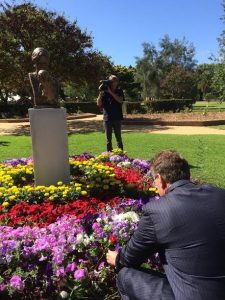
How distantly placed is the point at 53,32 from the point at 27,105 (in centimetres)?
1069

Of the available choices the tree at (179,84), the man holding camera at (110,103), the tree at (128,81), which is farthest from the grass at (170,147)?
the tree at (128,81)

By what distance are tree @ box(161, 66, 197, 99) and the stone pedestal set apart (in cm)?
4072

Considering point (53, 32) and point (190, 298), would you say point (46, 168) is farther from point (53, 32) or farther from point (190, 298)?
point (53, 32)

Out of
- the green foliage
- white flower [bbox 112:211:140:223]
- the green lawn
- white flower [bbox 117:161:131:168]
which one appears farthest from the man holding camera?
the green lawn

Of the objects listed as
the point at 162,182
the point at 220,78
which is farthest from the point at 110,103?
the point at 220,78

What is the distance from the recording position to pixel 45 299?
3.51 meters

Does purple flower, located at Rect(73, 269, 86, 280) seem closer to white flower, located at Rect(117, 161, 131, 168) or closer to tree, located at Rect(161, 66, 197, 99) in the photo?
white flower, located at Rect(117, 161, 131, 168)

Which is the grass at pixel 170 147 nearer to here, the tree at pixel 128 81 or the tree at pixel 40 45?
the tree at pixel 40 45

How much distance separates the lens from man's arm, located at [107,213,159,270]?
2768mm

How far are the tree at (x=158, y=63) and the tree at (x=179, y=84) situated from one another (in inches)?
142

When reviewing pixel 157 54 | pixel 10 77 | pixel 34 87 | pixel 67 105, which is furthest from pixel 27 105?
pixel 157 54

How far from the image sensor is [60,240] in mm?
3816

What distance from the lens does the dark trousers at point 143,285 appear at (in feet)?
9.43

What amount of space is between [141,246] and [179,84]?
4447 cm
